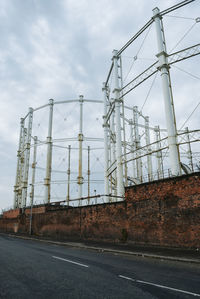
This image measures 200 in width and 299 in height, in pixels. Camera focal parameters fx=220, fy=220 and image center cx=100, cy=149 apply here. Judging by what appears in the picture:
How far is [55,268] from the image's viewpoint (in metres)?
7.45

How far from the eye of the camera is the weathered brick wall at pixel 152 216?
38.9ft

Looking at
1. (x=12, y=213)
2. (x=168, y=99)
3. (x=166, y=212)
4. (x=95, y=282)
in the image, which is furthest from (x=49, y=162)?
(x=95, y=282)

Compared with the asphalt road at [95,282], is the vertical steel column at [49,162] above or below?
above

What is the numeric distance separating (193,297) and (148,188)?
32.0 feet

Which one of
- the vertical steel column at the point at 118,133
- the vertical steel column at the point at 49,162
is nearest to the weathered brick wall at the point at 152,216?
the vertical steel column at the point at 118,133

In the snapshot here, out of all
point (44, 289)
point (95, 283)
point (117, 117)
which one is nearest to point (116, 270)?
point (95, 283)

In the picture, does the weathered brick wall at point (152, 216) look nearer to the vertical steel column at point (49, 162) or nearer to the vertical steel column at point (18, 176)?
the vertical steel column at point (49, 162)

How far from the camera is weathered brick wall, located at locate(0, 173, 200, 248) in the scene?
11.9 m

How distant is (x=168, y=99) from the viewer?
1642cm

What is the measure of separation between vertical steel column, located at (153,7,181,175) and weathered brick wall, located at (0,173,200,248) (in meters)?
2.26

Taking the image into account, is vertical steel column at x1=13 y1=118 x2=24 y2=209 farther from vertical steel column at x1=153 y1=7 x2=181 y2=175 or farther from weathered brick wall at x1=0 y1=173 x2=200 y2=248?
vertical steel column at x1=153 y1=7 x2=181 y2=175

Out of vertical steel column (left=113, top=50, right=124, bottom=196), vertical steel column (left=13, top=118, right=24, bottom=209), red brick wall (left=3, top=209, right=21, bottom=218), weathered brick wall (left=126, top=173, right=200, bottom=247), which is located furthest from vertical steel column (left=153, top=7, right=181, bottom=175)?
vertical steel column (left=13, top=118, right=24, bottom=209)

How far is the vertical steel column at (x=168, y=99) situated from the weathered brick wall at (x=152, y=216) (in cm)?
226

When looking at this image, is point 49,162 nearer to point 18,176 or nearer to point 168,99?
point 18,176
